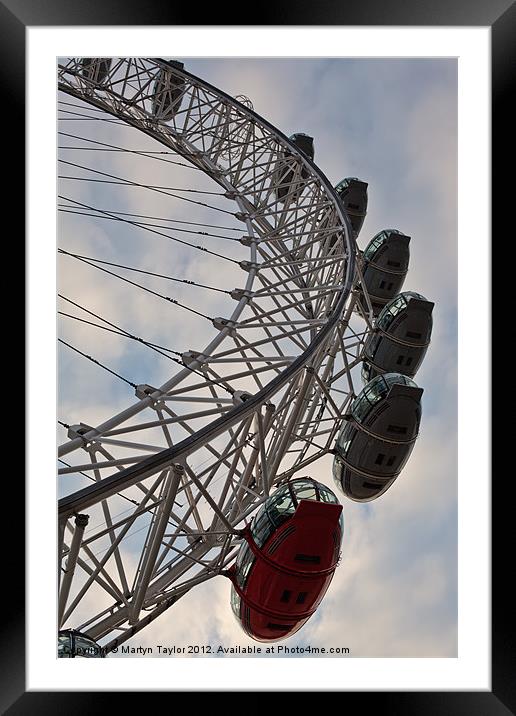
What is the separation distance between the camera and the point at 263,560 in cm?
880

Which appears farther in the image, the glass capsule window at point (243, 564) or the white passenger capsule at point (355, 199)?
the white passenger capsule at point (355, 199)

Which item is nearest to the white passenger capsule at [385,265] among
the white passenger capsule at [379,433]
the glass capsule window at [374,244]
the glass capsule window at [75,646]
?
the glass capsule window at [374,244]

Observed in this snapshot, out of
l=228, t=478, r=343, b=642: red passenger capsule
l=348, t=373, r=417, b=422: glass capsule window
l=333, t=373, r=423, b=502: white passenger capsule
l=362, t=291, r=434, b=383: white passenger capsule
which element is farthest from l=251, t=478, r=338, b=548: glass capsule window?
l=362, t=291, r=434, b=383: white passenger capsule

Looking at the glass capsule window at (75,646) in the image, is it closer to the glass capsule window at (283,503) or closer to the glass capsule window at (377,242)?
the glass capsule window at (283,503)
